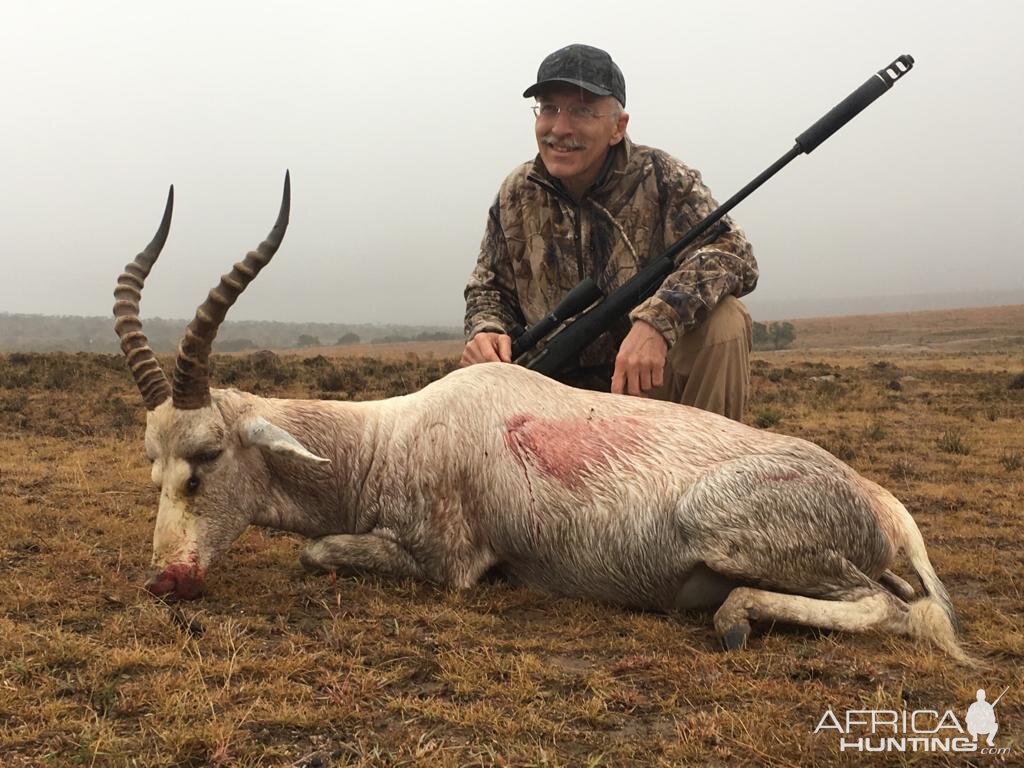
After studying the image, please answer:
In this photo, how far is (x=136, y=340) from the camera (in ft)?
13.8

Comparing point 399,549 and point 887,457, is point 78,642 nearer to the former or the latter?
point 399,549

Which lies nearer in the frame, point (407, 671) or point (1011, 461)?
point (407, 671)

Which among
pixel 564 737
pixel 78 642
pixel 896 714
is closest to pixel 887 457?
pixel 896 714

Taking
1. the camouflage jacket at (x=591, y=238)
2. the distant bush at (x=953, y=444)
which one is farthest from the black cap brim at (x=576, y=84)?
the distant bush at (x=953, y=444)

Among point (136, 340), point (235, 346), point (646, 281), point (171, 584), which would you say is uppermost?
point (646, 281)

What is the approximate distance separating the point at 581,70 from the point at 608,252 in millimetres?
1292

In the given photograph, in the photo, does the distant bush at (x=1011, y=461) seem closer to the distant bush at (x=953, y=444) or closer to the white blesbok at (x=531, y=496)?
the distant bush at (x=953, y=444)

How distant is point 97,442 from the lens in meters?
9.89

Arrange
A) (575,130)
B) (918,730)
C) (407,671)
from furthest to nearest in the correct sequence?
1. (575,130)
2. (407,671)
3. (918,730)

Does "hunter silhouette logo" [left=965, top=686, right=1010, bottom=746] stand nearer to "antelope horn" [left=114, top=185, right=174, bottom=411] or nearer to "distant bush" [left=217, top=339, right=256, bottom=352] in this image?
"antelope horn" [left=114, top=185, right=174, bottom=411]

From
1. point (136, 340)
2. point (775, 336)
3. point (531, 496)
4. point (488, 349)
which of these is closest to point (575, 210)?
point (488, 349)

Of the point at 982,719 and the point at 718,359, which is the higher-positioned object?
the point at 718,359

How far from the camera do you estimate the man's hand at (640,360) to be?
4.80m

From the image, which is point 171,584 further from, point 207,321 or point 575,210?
point 575,210
